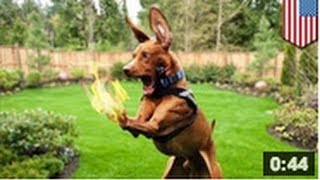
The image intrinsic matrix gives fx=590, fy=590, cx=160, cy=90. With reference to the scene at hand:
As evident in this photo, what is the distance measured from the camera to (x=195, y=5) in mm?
2301

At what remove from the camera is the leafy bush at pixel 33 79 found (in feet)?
8.75

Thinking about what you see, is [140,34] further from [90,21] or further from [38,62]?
[38,62]

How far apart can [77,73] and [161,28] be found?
82 centimetres

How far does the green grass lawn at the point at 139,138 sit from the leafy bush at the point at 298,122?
0.11m

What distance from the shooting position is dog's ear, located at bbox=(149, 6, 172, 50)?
143 centimetres

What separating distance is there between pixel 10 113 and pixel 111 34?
0.65m

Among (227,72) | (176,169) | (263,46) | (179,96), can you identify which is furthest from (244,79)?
(179,96)

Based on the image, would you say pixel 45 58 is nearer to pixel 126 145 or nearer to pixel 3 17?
pixel 3 17

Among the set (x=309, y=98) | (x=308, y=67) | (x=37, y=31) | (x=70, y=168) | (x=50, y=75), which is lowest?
(x=70, y=168)

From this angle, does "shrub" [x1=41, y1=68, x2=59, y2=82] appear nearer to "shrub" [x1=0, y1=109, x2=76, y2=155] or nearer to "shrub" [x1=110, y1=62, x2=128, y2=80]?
"shrub" [x1=0, y1=109, x2=76, y2=155]

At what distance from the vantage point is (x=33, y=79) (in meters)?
2.79

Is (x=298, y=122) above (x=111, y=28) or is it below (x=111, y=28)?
below

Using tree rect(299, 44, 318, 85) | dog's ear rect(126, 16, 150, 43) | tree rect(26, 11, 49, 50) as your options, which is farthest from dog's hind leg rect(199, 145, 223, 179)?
tree rect(299, 44, 318, 85)

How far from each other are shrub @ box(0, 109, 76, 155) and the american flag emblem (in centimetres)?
109
